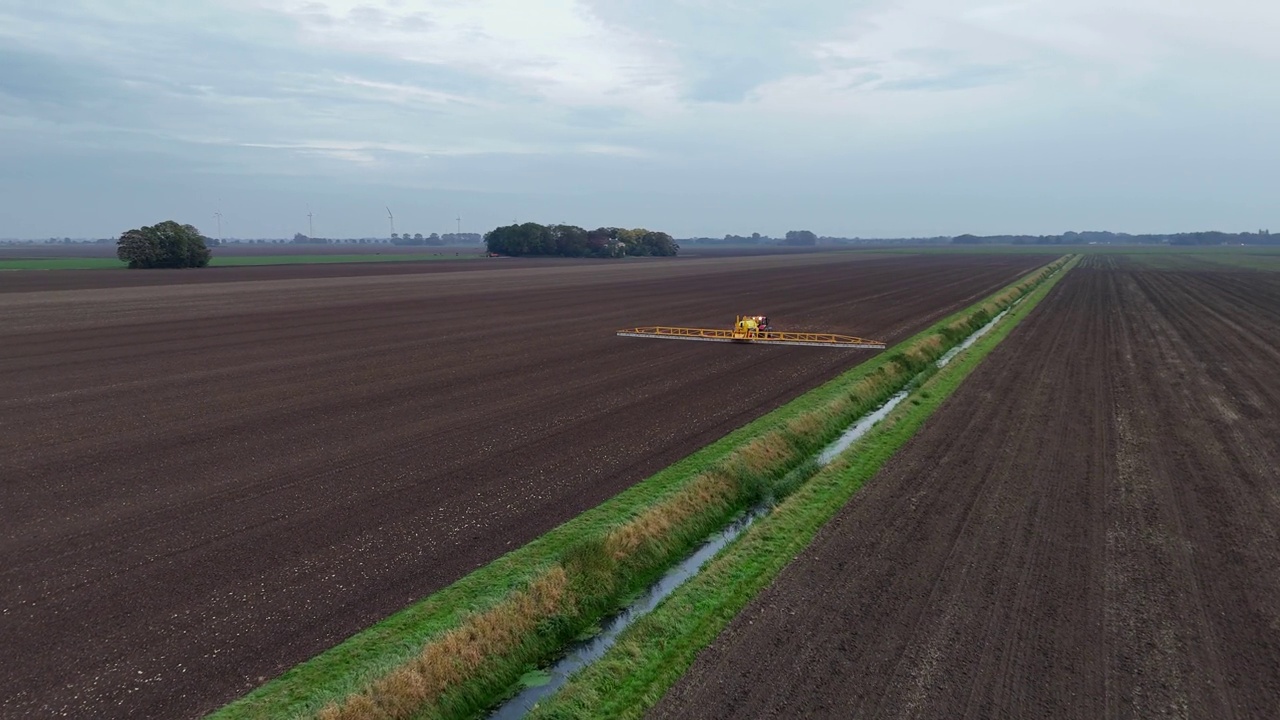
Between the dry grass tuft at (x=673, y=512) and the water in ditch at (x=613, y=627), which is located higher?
the dry grass tuft at (x=673, y=512)

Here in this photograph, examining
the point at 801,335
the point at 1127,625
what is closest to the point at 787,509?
the point at 1127,625

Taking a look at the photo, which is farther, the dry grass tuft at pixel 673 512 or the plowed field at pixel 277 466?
the dry grass tuft at pixel 673 512

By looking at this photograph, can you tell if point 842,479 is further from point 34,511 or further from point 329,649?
point 34,511

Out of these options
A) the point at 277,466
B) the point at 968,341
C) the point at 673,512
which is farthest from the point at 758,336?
the point at 277,466

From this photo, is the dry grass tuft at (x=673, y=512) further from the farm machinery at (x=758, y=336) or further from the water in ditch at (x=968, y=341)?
the farm machinery at (x=758, y=336)

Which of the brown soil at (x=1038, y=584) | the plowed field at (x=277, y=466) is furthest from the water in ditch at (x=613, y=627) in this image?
the plowed field at (x=277, y=466)

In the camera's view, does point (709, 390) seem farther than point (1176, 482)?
Yes

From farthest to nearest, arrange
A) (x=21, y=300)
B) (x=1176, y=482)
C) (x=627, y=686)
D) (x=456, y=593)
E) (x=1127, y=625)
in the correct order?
(x=21, y=300), (x=1176, y=482), (x=456, y=593), (x=1127, y=625), (x=627, y=686)
